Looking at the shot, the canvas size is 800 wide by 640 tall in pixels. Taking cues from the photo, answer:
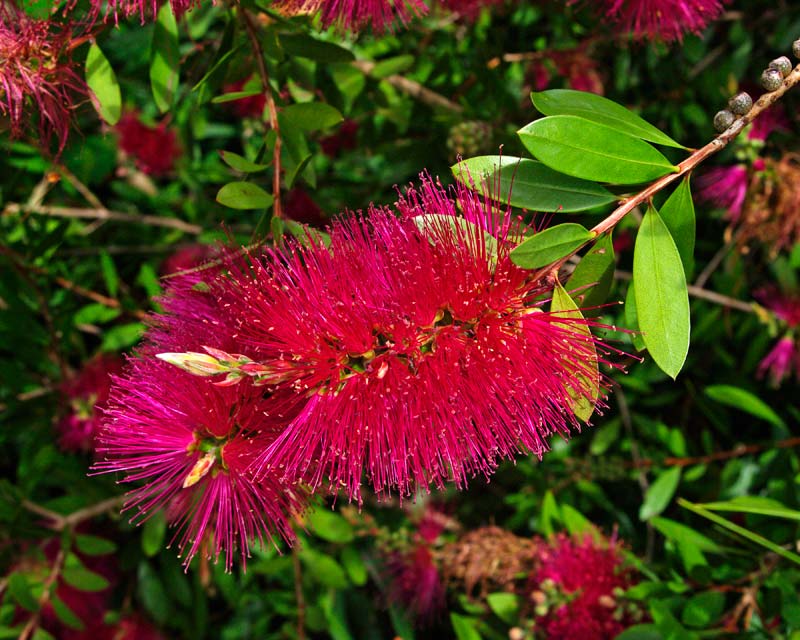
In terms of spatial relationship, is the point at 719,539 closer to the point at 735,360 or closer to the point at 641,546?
the point at 641,546

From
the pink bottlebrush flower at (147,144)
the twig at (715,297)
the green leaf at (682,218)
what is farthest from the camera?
the pink bottlebrush flower at (147,144)

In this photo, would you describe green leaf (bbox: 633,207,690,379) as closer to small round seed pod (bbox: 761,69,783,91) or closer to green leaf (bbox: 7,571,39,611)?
small round seed pod (bbox: 761,69,783,91)

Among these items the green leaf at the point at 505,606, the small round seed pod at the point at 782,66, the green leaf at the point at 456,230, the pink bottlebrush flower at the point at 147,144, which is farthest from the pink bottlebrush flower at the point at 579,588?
the pink bottlebrush flower at the point at 147,144

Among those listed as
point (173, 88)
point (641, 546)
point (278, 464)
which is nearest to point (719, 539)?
point (641, 546)

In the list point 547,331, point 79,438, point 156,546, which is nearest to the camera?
point 547,331

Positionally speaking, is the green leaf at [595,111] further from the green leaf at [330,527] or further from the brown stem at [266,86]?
the green leaf at [330,527]

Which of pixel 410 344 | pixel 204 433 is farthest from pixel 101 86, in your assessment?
pixel 410 344
